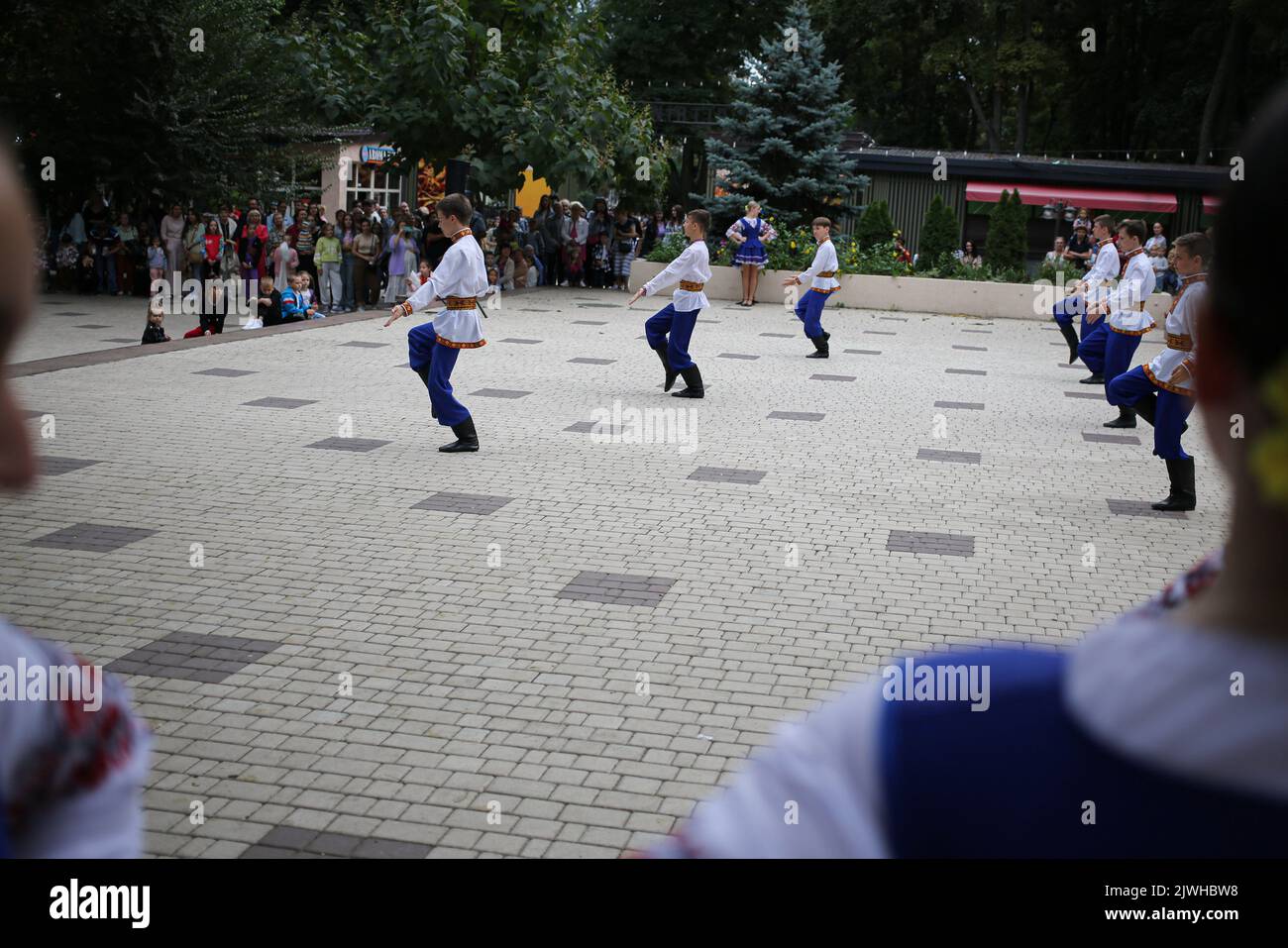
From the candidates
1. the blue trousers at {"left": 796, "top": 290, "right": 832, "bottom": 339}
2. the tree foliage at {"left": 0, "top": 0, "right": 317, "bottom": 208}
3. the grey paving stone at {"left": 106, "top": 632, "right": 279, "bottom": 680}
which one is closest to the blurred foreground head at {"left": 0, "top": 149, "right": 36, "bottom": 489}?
the grey paving stone at {"left": 106, "top": 632, "right": 279, "bottom": 680}

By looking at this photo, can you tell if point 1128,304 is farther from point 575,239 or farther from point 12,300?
point 575,239

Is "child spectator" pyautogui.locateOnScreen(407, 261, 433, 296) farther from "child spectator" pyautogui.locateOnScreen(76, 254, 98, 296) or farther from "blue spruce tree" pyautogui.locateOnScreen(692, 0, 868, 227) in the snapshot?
"blue spruce tree" pyautogui.locateOnScreen(692, 0, 868, 227)

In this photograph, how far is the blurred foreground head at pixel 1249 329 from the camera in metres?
0.91

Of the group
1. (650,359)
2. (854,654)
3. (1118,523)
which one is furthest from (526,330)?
(854,654)

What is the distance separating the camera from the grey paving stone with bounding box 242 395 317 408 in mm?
13484

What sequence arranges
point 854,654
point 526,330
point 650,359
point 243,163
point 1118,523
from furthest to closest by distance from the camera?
point 243,163, point 526,330, point 650,359, point 1118,523, point 854,654

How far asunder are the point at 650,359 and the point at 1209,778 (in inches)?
Answer: 684

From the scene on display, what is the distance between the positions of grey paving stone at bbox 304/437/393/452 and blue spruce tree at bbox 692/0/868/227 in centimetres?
2137

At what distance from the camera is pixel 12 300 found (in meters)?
1.07

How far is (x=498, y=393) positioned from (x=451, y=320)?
328cm

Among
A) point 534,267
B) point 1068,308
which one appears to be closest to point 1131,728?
point 1068,308

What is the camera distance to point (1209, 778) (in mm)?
→ 945

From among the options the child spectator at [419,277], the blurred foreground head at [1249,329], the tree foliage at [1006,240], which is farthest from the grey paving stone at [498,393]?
the tree foliage at [1006,240]
